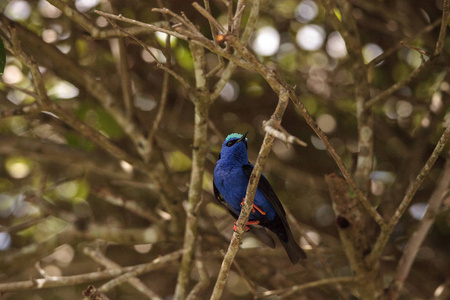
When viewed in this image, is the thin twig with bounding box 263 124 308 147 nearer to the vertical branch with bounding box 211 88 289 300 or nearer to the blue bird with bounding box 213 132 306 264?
the vertical branch with bounding box 211 88 289 300

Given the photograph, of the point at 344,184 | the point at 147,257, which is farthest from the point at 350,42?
the point at 147,257

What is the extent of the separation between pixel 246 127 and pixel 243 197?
2.54 meters

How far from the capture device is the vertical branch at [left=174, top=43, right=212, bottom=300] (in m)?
4.15

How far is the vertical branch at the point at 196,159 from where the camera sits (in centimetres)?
415

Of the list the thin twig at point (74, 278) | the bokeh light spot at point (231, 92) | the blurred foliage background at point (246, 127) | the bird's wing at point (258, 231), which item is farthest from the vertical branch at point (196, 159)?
the bokeh light spot at point (231, 92)

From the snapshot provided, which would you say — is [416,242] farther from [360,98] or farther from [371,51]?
[371,51]

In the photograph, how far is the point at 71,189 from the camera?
689 cm

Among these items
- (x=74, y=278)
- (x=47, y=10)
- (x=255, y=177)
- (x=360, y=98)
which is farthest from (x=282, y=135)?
(x=47, y=10)

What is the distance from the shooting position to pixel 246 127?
677cm

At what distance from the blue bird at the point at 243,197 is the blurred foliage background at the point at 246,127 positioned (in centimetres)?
92

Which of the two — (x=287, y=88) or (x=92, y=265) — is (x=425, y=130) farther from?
(x=92, y=265)

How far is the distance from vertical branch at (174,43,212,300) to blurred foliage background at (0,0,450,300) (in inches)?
34.9

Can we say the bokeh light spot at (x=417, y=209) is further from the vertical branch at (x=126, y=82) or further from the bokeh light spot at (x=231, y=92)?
the vertical branch at (x=126, y=82)

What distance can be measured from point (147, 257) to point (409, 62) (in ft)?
13.3
